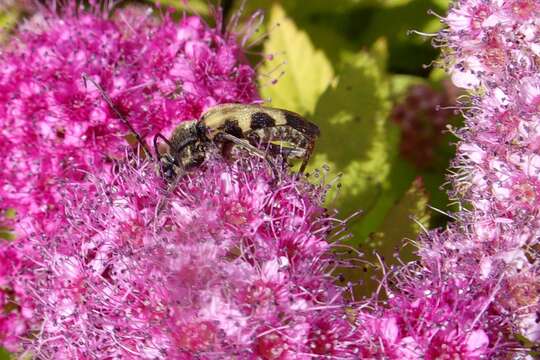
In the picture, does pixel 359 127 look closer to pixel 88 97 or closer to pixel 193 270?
pixel 88 97

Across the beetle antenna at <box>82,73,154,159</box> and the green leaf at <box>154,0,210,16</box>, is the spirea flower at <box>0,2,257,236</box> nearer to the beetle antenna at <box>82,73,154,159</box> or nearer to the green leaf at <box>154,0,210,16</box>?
the beetle antenna at <box>82,73,154,159</box>

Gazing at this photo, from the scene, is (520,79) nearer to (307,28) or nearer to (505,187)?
(505,187)

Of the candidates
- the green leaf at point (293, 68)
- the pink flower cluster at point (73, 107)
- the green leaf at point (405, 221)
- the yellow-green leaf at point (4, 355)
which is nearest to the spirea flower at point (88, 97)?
the pink flower cluster at point (73, 107)

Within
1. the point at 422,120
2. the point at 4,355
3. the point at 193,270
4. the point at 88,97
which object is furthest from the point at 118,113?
the point at 422,120

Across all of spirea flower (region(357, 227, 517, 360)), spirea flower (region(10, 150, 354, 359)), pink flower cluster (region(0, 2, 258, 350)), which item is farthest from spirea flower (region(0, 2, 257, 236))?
spirea flower (region(357, 227, 517, 360))

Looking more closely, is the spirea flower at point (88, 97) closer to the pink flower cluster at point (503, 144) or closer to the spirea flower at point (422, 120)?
the pink flower cluster at point (503, 144)

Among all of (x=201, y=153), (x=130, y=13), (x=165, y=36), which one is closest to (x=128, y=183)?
(x=201, y=153)

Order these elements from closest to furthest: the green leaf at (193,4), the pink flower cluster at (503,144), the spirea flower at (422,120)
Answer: the pink flower cluster at (503,144) → the green leaf at (193,4) → the spirea flower at (422,120)
